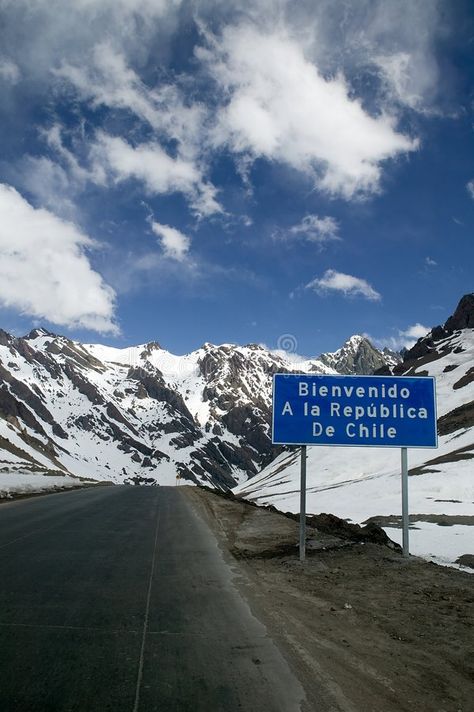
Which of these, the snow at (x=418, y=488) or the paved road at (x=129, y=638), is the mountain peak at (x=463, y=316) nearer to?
the snow at (x=418, y=488)

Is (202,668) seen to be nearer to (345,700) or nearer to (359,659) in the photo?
(345,700)

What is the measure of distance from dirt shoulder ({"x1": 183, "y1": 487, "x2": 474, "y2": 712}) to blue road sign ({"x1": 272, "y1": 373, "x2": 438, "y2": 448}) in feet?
9.64

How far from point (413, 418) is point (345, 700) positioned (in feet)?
31.6

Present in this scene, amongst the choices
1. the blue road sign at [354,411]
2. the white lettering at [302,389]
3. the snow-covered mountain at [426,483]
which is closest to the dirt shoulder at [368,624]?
the blue road sign at [354,411]

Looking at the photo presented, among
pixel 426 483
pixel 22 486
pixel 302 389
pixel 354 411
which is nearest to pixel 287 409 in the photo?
pixel 302 389

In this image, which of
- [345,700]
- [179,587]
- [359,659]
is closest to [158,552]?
[179,587]

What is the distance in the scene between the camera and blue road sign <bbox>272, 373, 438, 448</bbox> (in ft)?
42.6

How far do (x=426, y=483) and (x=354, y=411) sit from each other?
28548mm

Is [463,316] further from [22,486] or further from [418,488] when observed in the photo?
[22,486]

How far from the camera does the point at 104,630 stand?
596cm

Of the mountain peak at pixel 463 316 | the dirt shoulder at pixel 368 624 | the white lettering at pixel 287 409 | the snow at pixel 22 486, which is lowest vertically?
the dirt shoulder at pixel 368 624

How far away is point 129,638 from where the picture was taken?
5.75m

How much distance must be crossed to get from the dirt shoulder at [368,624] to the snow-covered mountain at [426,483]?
418 cm

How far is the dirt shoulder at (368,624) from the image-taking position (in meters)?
4.85
